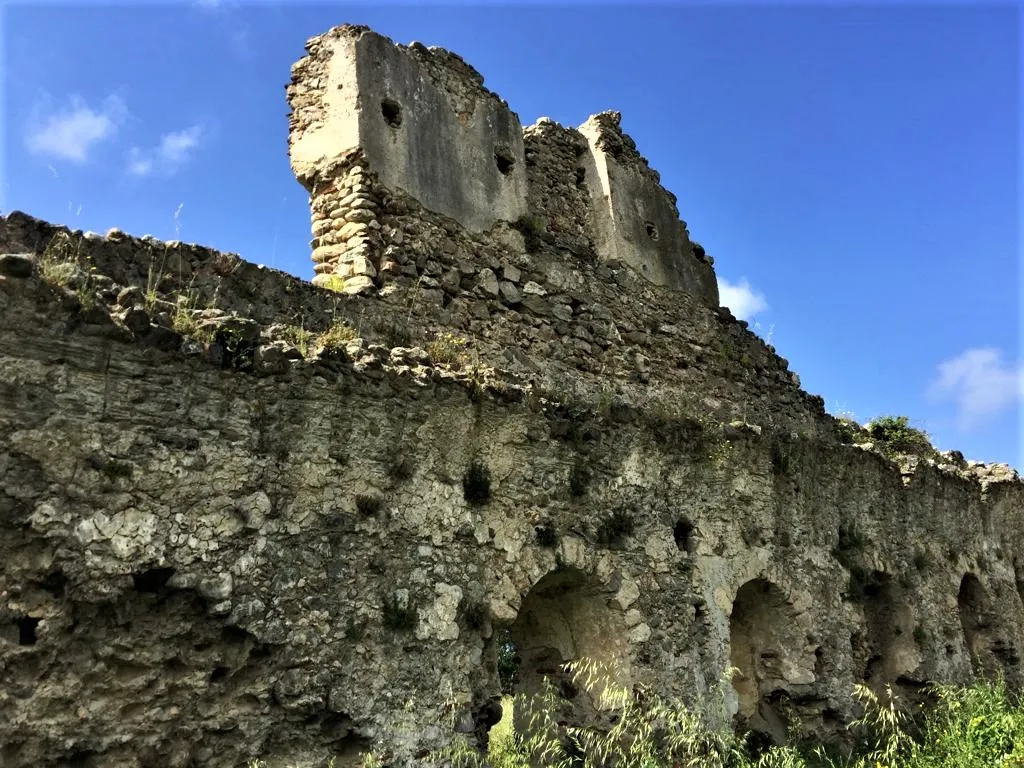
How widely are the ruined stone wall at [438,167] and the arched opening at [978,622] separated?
5.65m

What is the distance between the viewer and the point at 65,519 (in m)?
4.15

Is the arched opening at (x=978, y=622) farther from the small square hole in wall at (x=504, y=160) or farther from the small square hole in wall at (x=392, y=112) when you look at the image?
the small square hole in wall at (x=392, y=112)

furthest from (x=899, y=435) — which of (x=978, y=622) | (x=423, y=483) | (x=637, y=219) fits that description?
(x=423, y=483)

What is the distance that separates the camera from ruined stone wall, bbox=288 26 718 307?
827 centimetres

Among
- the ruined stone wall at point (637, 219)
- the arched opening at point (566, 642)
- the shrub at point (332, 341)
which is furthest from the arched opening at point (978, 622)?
the shrub at point (332, 341)

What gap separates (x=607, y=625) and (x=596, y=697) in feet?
2.01

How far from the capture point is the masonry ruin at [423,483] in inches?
167

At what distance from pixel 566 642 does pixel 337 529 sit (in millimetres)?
2670

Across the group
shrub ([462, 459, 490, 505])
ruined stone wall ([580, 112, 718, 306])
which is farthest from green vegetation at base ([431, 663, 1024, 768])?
ruined stone wall ([580, 112, 718, 306])

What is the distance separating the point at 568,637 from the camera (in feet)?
22.7

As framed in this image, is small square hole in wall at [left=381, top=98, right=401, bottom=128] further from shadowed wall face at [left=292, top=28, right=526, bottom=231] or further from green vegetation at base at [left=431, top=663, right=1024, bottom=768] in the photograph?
green vegetation at base at [left=431, top=663, right=1024, bottom=768]

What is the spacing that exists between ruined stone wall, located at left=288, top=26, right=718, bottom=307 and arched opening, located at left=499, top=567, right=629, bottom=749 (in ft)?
10.5

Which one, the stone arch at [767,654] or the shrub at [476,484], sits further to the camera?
the stone arch at [767,654]

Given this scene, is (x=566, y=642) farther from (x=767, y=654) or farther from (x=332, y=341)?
(x=332, y=341)
